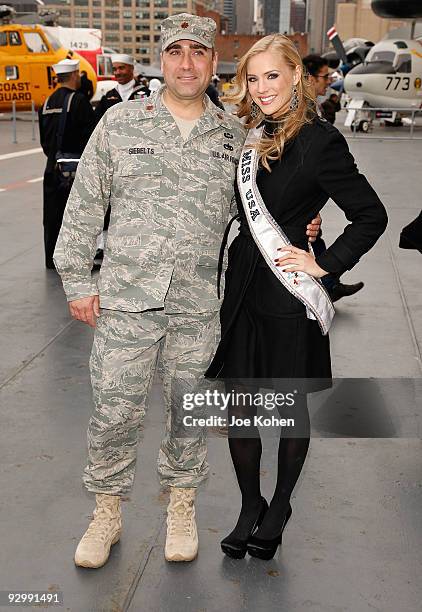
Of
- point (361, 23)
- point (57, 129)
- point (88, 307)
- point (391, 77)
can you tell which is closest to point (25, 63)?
point (391, 77)

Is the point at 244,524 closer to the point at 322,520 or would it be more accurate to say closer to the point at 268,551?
the point at 268,551

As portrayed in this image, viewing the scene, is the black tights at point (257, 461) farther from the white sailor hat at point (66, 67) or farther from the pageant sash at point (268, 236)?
the white sailor hat at point (66, 67)

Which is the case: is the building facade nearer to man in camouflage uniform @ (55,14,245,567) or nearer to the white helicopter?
the white helicopter

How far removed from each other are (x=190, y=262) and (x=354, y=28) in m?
102

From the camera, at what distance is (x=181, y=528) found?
10.7 ft

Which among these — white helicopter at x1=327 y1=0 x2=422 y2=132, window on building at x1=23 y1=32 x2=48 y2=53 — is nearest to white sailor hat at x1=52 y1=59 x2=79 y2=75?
white helicopter at x1=327 y1=0 x2=422 y2=132

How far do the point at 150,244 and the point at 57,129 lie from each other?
523cm

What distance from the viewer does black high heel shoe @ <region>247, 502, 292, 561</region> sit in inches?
125

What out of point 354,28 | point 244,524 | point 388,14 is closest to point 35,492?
point 244,524

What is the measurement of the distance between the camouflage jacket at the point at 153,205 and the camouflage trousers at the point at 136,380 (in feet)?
0.24

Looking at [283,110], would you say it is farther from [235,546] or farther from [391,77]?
[391,77]

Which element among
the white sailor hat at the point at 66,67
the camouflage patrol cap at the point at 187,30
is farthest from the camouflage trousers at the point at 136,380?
the white sailor hat at the point at 66,67

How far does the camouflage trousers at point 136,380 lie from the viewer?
3.06 m

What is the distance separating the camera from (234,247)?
315 centimetres
